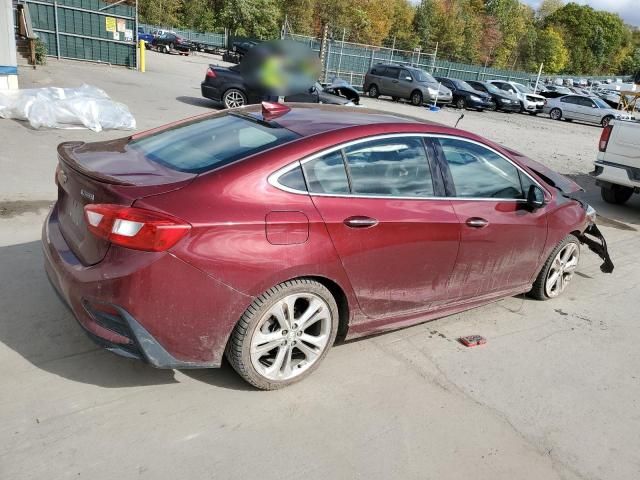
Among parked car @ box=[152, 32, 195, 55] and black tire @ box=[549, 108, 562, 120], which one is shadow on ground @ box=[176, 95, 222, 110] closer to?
black tire @ box=[549, 108, 562, 120]

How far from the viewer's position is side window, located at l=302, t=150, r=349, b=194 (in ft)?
10.1

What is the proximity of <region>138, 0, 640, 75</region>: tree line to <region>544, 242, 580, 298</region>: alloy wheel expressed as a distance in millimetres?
32339

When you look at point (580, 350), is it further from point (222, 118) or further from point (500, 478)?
point (222, 118)

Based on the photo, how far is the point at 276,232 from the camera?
2.86 metres

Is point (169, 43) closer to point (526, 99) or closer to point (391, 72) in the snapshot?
point (391, 72)

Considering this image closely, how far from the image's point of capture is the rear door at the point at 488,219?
12.2 ft

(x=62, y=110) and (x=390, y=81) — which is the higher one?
(x=62, y=110)

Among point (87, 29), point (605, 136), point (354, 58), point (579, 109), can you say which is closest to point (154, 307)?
point (605, 136)

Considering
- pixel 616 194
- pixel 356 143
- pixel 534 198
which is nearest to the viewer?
pixel 356 143

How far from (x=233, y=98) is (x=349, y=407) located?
12.6 m

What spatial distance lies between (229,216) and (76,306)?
95 cm

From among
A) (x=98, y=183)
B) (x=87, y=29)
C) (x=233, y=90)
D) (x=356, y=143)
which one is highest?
(x=356, y=143)

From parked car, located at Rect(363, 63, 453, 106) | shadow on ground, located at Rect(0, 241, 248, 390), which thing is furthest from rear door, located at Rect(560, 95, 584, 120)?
shadow on ground, located at Rect(0, 241, 248, 390)

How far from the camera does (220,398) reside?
10.1 feet
